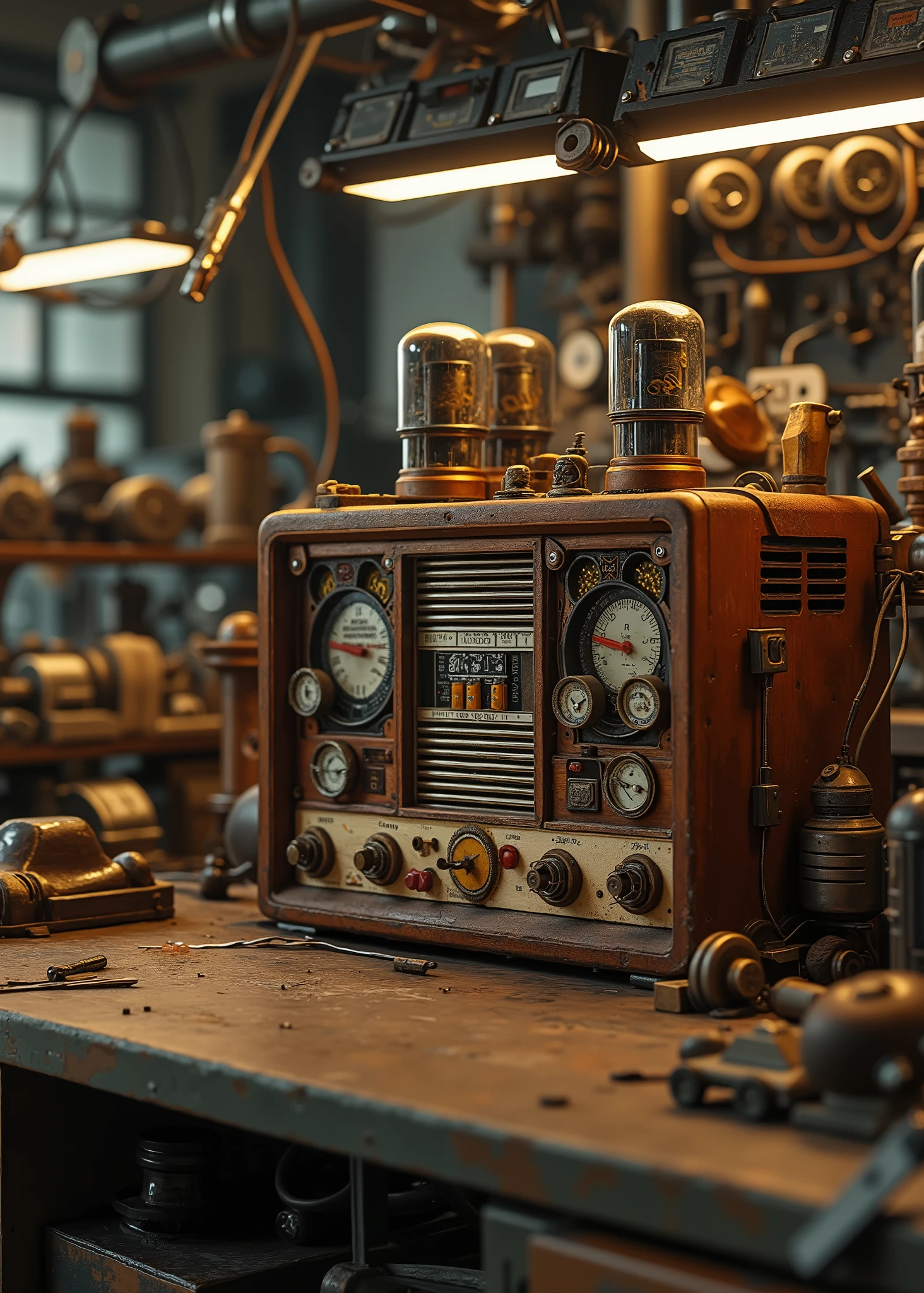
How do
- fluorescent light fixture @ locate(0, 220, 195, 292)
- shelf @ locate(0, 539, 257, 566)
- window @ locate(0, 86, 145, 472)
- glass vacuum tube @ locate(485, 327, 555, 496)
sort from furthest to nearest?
window @ locate(0, 86, 145, 472) < shelf @ locate(0, 539, 257, 566) < fluorescent light fixture @ locate(0, 220, 195, 292) < glass vacuum tube @ locate(485, 327, 555, 496)

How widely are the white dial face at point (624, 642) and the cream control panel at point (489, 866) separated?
0.20 metres

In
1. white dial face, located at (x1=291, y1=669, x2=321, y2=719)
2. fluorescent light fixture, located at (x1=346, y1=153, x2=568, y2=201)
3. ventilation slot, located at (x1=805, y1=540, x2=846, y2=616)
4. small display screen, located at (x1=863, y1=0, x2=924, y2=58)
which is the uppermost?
small display screen, located at (x1=863, y1=0, x2=924, y2=58)

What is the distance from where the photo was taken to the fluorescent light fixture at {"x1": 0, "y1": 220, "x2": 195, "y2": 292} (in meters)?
3.31

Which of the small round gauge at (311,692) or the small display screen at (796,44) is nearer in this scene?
the small display screen at (796,44)

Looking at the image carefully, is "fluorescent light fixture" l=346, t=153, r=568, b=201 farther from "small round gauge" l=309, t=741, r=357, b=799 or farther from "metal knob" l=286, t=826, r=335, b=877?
"metal knob" l=286, t=826, r=335, b=877

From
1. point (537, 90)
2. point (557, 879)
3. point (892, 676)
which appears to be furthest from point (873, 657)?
point (537, 90)

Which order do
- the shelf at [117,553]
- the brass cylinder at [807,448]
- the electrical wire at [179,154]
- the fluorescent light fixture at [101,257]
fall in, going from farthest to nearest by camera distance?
the shelf at [117,553] < the electrical wire at [179,154] < the fluorescent light fixture at [101,257] < the brass cylinder at [807,448]

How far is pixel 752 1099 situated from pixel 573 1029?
36 cm

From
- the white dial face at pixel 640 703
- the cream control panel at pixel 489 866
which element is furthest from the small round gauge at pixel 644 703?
the cream control panel at pixel 489 866

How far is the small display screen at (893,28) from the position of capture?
1947 mm

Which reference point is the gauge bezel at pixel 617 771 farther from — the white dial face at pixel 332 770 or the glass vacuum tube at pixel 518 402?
the glass vacuum tube at pixel 518 402

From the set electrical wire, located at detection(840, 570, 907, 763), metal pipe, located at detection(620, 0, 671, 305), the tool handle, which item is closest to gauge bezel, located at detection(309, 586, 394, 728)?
the tool handle

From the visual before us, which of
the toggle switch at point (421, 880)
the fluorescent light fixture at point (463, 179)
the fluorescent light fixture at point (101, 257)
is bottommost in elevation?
the toggle switch at point (421, 880)

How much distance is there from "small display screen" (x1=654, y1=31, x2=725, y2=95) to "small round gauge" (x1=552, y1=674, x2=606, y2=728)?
79 cm
